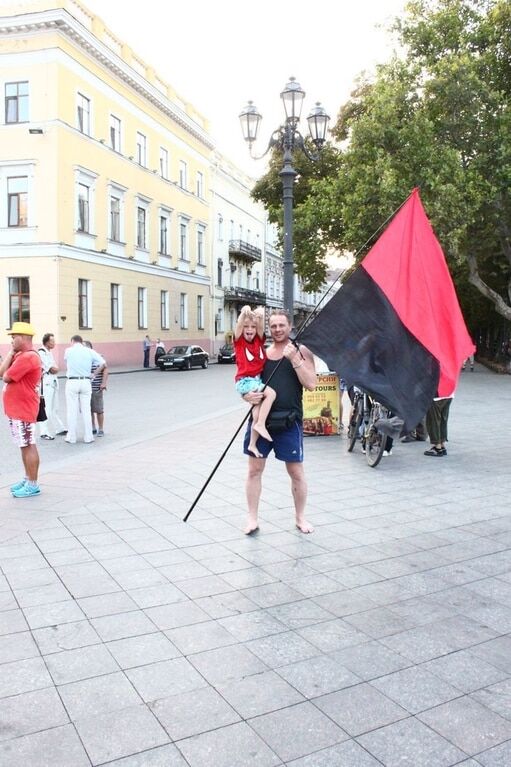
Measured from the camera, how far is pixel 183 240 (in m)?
45.7

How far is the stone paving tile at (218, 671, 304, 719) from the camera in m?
3.08

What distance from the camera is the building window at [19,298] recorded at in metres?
30.6

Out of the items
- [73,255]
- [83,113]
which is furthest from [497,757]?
[83,113]

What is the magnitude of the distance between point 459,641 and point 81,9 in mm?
34764

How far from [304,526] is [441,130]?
77.2ft

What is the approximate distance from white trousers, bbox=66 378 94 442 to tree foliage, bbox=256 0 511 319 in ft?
53.0

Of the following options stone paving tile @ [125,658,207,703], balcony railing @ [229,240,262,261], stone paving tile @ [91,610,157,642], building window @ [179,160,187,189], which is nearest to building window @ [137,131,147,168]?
building window @ [179,160,187,189]

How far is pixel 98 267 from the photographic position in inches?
1337

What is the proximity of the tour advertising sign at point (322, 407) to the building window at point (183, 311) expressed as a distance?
34229 millimetres

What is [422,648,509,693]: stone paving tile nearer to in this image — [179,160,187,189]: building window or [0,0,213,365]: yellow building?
[0,0,213,365]: yellow building

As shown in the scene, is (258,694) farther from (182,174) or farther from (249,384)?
(182,174)

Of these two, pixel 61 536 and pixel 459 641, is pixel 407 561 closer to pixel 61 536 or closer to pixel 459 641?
pixel 459 641

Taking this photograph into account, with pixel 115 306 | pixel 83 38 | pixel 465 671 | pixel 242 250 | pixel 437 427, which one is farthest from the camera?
pixel 242 250

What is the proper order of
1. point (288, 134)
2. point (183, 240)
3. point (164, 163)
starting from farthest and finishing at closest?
1. point (183, 240)
2. point (164, 163)
3. point (288, 134)
